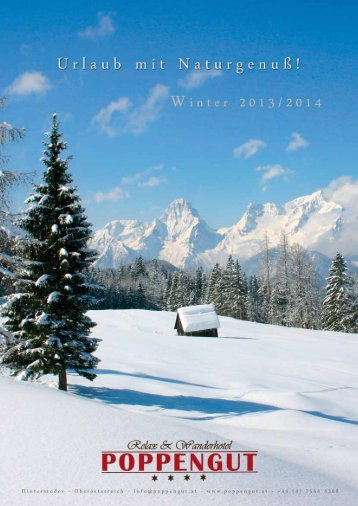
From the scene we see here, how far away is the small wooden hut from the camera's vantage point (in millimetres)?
42094

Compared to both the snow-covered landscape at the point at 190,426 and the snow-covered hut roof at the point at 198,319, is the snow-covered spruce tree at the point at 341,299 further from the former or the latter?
the snow-covered landscape at the point at 190,426

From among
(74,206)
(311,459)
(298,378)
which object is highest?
(74,206)

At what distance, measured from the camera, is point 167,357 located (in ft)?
94.5

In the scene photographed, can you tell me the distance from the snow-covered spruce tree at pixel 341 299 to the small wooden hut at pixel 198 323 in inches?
695

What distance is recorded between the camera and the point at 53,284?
14.7 m

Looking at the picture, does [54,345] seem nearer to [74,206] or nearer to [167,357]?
[74,206]

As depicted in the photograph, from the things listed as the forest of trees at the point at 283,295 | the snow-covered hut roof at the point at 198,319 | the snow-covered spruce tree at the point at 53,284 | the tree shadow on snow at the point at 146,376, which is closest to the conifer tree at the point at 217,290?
the forest of trees at the point at 283,295

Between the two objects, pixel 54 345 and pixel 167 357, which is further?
pixel 167 357

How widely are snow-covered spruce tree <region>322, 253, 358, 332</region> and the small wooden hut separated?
17642 mm

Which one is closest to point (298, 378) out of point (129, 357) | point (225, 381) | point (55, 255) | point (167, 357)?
point (225, 381)

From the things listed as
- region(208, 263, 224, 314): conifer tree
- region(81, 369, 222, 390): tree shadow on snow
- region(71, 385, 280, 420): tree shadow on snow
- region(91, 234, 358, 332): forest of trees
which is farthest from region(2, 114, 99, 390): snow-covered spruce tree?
region(208, 263, 224, 314): conifer tree

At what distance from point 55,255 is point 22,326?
282 centimetres

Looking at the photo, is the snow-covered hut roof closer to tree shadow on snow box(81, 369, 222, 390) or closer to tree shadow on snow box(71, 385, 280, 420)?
tree shadow on snow box(81, 369, 222, 390)

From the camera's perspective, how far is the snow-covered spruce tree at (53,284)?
14242 millimetres
